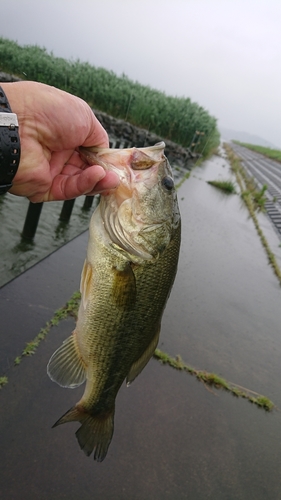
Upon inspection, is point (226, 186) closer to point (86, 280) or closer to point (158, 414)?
point (158, 414)

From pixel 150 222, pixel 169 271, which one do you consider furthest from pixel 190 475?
pixel 150 222

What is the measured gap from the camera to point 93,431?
5.98 ft

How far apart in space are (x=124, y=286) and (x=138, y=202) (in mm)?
407

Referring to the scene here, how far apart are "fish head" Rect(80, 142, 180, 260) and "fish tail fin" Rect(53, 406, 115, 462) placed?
2.86ft

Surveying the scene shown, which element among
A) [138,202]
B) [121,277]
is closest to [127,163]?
[138,202]

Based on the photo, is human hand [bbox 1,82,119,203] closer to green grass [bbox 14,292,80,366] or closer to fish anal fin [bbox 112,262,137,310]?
fish anal fin [bbox 112,262,137,310]

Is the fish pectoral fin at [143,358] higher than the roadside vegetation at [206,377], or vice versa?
the fish pectoral fin at [143,358]

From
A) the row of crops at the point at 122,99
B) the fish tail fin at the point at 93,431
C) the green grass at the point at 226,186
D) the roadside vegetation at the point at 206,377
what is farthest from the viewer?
the row of crops at the point at 122,99

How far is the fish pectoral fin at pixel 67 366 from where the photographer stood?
72.2 inches

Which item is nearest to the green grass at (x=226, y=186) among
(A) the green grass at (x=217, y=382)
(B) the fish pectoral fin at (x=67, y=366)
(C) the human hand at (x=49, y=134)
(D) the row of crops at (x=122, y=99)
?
(D) the row of crops at (x=122, y=99)

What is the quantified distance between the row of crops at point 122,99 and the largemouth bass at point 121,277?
13.9m

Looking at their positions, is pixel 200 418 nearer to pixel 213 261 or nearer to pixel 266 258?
pixel 213 261

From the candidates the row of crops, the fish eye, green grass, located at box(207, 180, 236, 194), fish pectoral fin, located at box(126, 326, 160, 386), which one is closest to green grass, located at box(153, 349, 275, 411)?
fish pectoral fin, located at box(126, 326, 160, 386)

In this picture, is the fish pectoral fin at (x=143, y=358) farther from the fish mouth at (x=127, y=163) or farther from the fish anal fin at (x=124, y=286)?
the fish mouth at (x=127, y=163)
